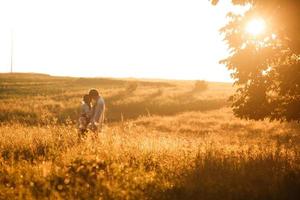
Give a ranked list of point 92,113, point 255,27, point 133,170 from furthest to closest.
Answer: point 92,113 < point 255,27 < point 133,170

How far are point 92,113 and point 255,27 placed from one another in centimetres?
498

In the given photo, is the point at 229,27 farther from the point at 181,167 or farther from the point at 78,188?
the point at 78,188

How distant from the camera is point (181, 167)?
9.78 meters

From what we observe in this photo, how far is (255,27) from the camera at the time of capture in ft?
42.3

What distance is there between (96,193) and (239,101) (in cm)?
682

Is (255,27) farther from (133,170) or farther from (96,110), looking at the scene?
(133,170)

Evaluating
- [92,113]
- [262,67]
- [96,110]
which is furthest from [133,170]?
[262,67]

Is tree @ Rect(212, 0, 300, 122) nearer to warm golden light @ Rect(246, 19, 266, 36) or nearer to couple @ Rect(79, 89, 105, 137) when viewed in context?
warm golden light @ Rect(246, 19, 266, 36)

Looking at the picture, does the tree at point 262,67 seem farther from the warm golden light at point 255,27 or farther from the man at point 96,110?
the man at point 96,110

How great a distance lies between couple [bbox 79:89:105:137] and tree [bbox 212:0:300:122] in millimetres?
3619

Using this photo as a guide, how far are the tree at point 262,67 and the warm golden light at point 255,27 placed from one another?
0.29 feet

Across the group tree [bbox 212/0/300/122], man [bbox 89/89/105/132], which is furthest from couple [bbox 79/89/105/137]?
tree [bbox 212/0/300/122]

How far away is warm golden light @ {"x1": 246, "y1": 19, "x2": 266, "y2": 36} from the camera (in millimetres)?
12500

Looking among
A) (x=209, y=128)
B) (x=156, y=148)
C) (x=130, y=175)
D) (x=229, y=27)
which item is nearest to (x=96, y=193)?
(x=130, y=175)
